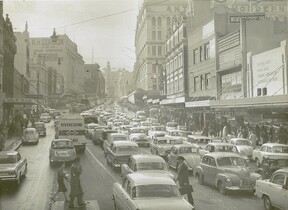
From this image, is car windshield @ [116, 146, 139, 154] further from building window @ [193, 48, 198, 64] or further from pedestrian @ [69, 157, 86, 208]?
building window @ [193, 48, 198, 64]

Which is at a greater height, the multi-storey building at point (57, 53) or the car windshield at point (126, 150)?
the multi-storey building at point (57, 53)

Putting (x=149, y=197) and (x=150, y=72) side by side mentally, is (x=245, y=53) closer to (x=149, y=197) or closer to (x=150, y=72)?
(x=149, y=197)

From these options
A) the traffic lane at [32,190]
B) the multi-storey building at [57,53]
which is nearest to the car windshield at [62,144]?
the traffic lane at [32,190]

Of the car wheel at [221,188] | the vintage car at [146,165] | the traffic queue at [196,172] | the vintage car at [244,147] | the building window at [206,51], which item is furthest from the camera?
the building window at [206,51]

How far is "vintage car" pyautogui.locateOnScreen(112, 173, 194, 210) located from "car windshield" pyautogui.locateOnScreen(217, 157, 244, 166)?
608cm

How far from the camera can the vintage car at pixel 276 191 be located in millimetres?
13453

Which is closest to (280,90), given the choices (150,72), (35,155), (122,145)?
(122,145)

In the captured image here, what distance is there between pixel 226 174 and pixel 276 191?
358 centimetres

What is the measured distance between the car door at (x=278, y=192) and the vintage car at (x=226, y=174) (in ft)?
8.57

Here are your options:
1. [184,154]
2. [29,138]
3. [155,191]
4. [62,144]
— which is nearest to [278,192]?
[155,191]

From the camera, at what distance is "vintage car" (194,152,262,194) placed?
1705 cm

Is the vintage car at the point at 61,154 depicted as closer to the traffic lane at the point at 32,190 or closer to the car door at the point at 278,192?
the traffic lane at the point at 32,190

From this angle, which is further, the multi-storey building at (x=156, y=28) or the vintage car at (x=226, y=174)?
the multi-storey building at (x=156, y=28)

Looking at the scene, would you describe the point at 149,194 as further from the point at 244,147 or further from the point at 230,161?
the point at 244,147
